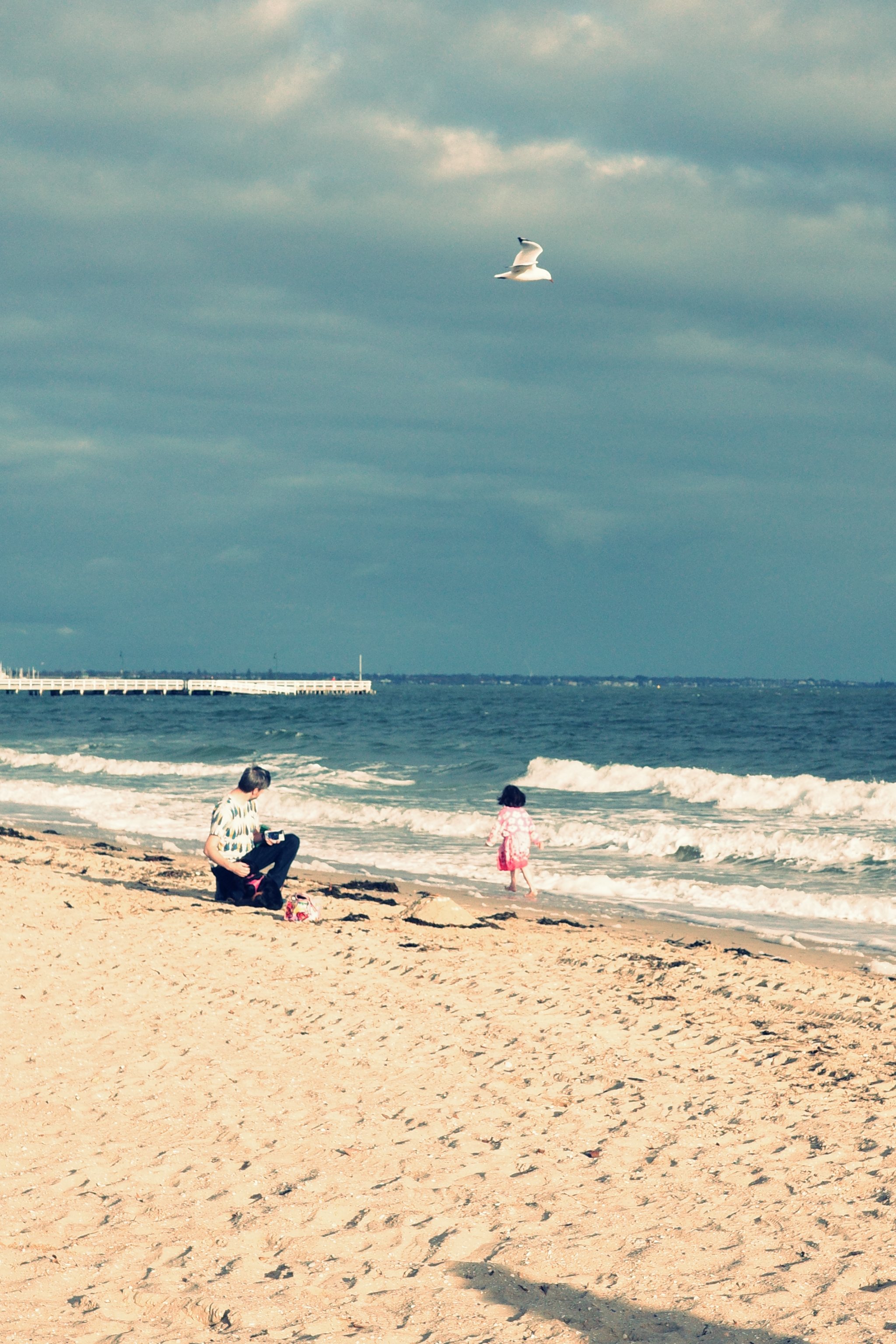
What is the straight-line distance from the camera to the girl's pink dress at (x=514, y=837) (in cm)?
1322

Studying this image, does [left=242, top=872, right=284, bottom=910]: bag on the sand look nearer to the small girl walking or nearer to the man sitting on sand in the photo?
the man sitting on sand

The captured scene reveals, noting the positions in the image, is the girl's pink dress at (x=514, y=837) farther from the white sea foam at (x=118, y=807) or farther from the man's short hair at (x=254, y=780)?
the white sea foam at (x=118, y=807)

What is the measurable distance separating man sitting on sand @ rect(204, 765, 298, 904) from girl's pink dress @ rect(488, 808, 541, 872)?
121 inches

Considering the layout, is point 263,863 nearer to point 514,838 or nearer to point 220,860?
point 220,860

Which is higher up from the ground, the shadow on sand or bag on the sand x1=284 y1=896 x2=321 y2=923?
the shadow on sand

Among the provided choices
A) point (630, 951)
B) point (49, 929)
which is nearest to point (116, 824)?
point (49, 929)

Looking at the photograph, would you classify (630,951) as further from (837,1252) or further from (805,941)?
(837,1252)

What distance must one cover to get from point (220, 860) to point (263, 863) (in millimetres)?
534

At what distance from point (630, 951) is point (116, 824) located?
13539 millimetres

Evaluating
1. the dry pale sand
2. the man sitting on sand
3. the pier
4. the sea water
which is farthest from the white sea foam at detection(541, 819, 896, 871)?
the pier

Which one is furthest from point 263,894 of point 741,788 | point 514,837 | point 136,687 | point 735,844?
point 136,687

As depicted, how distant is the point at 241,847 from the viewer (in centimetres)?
1095

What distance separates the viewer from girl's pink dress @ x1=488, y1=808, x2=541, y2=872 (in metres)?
13.2

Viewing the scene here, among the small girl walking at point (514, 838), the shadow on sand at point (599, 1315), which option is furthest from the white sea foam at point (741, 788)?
the shadow on sand at point (599, 1315)
